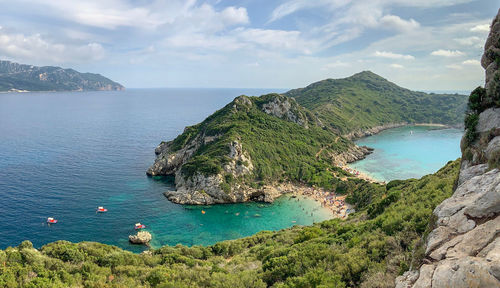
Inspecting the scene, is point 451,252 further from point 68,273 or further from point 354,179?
point 354,179

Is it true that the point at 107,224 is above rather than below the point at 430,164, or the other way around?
below

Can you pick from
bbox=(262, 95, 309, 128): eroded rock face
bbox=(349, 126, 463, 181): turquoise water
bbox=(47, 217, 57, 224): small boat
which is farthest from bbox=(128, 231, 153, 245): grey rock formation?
bbox=(262, 95, 309, 128): eroded rock face

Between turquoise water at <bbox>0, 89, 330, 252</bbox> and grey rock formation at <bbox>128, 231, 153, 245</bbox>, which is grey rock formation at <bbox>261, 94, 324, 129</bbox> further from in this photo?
grey rock formation at <bbox>128, 231, 153, 245</bbox>

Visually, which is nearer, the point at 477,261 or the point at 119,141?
the point at 477,261

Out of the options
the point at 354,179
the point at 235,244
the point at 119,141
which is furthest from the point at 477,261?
the point at 119,141

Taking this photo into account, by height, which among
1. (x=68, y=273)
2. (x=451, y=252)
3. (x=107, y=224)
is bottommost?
(x=107, y=224)

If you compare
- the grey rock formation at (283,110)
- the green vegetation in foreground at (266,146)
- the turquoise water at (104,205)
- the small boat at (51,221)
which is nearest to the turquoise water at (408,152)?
the green vegetation in foreground at (266,146)
